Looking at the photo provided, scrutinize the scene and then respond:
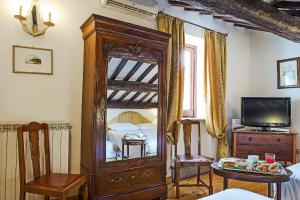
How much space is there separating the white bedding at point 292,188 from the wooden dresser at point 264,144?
173 centimetres

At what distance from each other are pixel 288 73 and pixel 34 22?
13.2ft

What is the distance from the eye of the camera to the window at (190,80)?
4141 mm

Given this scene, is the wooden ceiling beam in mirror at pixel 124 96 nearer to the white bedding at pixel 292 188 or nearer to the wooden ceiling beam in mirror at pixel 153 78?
the wooden ceiling beam in mirror at pixel 153 78

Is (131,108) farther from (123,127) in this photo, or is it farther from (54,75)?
(54,75)

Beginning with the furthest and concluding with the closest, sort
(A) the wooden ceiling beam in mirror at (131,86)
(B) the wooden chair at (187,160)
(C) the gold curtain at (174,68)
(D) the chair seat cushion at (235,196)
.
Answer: (C) the gold curtain at (174,68) → (B) the wooden chair at (187,160) → (A) the wooden ceiling beam in mirror at (131,86) → (D) the chair seat cushion at (235,196)

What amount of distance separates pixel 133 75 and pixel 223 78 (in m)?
2.12

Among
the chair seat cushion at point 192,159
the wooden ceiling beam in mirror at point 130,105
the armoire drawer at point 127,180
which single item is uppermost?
the wooden ceiling beam in mirror at point 130,105

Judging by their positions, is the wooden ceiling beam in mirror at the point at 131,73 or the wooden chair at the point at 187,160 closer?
the wooden ceiling beam in mirror at the point at 131,73

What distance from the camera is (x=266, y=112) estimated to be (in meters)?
4.26

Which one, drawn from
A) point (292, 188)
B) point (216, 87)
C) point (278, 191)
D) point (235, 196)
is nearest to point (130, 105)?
point (235, 196)

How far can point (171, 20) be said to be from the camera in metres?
3.53

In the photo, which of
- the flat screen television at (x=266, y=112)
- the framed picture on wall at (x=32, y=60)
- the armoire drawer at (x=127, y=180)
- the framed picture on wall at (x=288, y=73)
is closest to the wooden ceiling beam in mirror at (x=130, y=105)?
the armoire drawer at (x=127, y=180)

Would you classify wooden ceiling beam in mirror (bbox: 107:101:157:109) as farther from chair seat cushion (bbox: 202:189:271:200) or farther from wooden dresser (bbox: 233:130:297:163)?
wooden dresser (bbox: 233:130:297:163)

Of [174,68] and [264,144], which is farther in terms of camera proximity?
[264,144]
